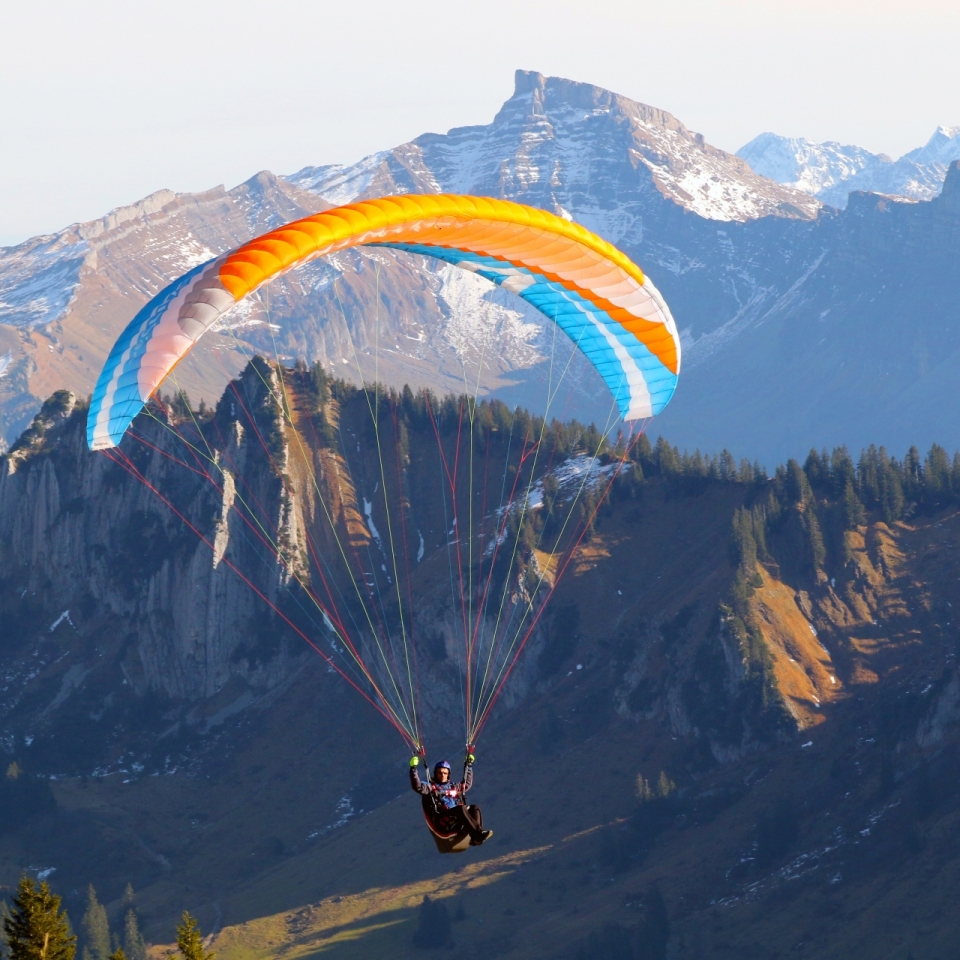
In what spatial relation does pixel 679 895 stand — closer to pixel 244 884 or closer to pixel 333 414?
pixel 244 884

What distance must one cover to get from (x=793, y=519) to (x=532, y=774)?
3307 cm

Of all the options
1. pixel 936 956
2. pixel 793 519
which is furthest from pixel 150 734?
pixel 936 956

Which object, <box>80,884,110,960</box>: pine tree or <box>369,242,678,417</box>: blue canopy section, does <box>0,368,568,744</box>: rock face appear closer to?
<box>80,884,110,960</box>: pine tree

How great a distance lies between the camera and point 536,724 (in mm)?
133500

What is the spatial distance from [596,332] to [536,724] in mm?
85221

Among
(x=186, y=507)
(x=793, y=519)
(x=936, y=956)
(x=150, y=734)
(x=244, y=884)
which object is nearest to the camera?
(x=936, y=956)

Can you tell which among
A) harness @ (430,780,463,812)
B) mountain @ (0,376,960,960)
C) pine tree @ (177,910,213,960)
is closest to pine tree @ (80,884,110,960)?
mountain @ (0,376,960,960)

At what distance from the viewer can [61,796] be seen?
13838 centimetres

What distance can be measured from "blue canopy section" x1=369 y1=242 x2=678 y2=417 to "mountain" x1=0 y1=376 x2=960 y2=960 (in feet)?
188

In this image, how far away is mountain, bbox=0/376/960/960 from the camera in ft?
358

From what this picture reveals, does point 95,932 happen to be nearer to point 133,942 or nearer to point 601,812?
point 133,942

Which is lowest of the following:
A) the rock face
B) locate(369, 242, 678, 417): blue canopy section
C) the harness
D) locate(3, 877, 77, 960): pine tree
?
the rock face

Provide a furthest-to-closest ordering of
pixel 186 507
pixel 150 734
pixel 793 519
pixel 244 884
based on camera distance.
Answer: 1. pixel 186 507
2. pixel 150 734
3. pixel 793 519
4. pixel 244 884

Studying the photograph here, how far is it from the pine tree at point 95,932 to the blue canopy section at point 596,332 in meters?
76.4
